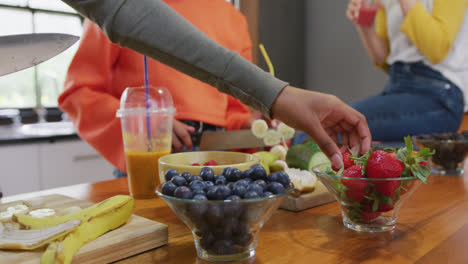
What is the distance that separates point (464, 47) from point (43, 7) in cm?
283

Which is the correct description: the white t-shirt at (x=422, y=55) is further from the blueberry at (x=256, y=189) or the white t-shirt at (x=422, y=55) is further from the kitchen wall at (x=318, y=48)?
the blueberry at (x=256, y=189)

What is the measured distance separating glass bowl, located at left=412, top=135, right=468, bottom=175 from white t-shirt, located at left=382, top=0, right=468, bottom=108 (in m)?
0.75

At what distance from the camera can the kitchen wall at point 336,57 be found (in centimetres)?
342

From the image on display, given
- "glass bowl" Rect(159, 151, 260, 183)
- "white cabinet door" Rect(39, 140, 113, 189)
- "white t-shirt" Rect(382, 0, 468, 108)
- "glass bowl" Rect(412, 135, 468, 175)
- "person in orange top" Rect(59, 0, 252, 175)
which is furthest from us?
"white cabinet door" Rect(39, 140, 113, 189)

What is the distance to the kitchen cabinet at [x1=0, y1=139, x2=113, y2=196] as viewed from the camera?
229 cm

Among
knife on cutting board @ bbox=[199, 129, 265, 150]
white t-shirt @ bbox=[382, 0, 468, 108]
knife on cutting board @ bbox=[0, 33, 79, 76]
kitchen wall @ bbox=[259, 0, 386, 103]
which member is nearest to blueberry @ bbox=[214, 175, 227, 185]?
knife on cutting board @ bbox=[0, 33, 79, 76]

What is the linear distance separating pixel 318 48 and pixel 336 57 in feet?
0.64

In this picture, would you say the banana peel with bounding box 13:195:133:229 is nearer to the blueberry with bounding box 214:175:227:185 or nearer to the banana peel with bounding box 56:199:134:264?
the banana peel with bounding box 56:199:134:264

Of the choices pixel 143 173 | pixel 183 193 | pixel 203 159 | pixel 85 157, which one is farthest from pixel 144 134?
pixel 85 157

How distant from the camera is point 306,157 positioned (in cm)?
104

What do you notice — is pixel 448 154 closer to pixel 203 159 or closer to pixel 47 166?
pixel 203 159

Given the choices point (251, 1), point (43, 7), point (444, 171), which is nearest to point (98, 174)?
point (43, 7)

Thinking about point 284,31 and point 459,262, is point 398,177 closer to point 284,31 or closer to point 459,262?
point 459,262

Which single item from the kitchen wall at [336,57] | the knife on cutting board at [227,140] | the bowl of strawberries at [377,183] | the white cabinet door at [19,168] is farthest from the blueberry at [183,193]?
the kitchen wall at [336,57]
